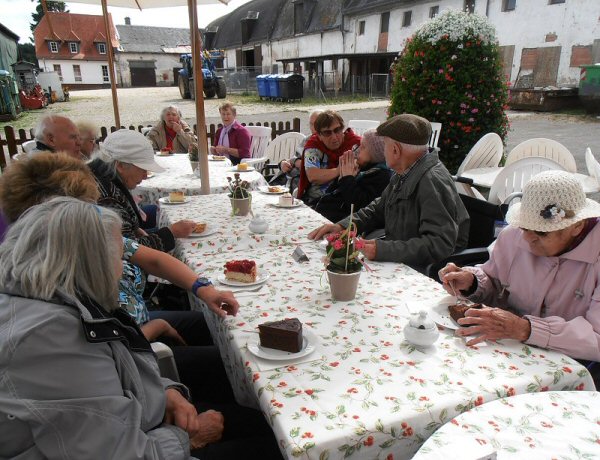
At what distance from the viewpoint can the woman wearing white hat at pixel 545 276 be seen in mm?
1546

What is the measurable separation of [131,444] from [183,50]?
56.9 meters

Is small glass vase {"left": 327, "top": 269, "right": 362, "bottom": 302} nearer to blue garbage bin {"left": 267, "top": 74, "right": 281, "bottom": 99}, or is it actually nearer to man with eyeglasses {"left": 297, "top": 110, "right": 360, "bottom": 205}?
man with eyeglasses {"left": 297, "top": 110, "right": 360, "bottom": 205}

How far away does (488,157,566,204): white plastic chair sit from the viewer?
4.04 meters

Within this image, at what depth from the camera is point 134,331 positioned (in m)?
1.40

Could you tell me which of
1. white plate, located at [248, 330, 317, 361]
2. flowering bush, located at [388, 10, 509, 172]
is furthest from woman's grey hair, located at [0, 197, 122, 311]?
flowering bush, located at [388, 10, 509, 172]

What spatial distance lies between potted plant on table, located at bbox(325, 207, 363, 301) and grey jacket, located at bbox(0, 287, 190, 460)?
91 centimetres

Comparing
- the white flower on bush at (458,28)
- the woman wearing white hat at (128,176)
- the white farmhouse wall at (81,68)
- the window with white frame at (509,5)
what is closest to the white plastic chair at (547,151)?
the white flower on bush at (458,28)

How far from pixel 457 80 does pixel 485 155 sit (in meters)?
1.26

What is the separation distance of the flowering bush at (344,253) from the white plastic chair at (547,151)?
3857mm

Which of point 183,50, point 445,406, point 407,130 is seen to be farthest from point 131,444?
point 183,50

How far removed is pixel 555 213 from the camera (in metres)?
1.63

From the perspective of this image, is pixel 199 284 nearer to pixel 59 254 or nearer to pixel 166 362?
pixel 166 362

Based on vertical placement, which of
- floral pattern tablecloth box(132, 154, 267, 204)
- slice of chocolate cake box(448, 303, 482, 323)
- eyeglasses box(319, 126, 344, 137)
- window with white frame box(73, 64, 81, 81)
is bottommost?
floral pattern tablecloth box(132, 154, 267, 204)

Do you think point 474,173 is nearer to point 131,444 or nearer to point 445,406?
point 445,406
